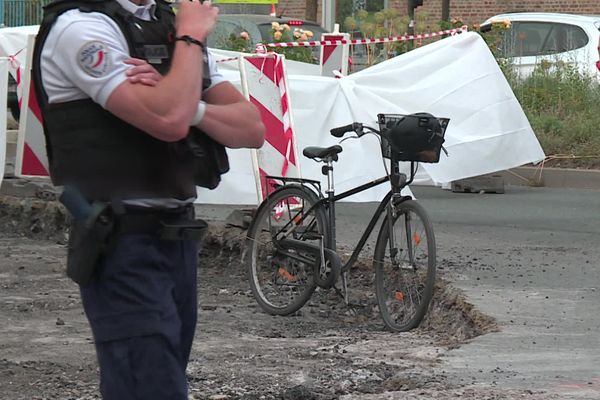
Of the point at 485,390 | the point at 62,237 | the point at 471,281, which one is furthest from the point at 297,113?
the point at 485,390

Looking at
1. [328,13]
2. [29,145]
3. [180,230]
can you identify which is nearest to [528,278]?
[29,145]

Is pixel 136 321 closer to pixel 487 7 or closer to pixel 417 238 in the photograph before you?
pixel 417 238

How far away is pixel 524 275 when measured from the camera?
820 centimetres

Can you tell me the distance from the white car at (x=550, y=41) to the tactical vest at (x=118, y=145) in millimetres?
14267

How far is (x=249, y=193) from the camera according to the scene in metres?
9.55

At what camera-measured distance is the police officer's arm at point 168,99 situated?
3.05 m

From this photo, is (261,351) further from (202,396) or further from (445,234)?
(445,234)

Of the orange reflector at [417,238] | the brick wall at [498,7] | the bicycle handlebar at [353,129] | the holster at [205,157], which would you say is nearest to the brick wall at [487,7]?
the brick wall at [498,7]

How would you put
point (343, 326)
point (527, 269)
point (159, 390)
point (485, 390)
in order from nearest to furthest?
point (159, 390), point (485, 390), point (343, 326), point (527, 269)

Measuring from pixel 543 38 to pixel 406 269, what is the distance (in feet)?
41.7

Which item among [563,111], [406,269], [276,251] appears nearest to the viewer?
[406,269]

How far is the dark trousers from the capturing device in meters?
3.12

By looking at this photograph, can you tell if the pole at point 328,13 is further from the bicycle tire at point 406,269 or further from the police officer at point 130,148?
the police officer at point 130,148

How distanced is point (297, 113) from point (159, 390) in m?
7.32
